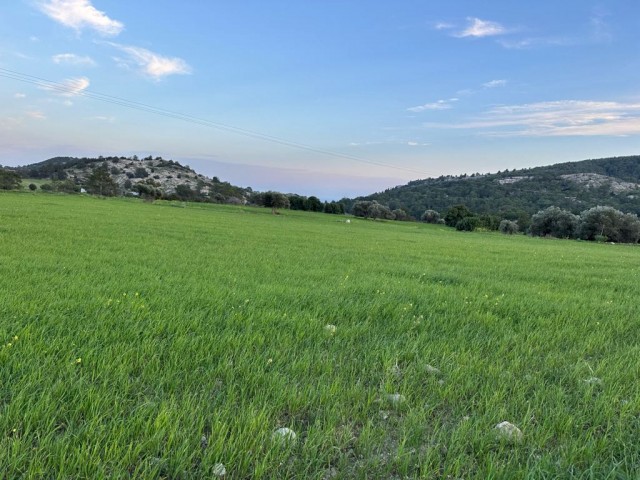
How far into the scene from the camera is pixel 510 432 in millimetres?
2787

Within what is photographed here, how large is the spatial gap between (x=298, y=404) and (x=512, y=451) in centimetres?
155

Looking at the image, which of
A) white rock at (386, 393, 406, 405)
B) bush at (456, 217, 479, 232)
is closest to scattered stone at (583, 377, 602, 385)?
white rock at (386, 393, 406, 405)

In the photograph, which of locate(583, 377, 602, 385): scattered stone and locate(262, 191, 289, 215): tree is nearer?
locate(583, 377, 602, 385): scattered stone

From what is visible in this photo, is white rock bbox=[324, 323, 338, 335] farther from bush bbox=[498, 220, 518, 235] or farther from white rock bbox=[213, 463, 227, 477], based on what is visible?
bush bbox=[498, 220, 518, 235]

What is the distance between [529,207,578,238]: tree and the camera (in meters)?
54.8

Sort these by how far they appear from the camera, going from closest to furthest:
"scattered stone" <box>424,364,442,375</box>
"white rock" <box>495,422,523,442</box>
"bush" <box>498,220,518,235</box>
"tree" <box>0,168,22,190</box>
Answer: "white rock" <box>495,422,523,442</box>, "scattered stone" <box>424,364,442,375</box>, "bush" <box>498,220,518,235</box>, "tree" <box>0,168,22,190</box>

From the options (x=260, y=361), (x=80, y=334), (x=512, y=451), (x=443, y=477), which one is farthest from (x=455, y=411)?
(x=80, y=334)

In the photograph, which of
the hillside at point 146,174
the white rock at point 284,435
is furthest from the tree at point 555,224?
the hillside at point 146,174

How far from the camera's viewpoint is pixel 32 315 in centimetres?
454

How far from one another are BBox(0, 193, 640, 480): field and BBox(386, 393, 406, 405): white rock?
11 mm

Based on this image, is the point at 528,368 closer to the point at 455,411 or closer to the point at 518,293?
the point at 455,411

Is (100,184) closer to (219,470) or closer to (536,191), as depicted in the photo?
(219,470)

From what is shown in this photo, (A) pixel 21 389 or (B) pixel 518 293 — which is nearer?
(A) pixel 21 389

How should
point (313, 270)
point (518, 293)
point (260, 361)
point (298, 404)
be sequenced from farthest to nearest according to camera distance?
1. point (313, 270)
2. point (518, 293)
3. point (260, 361)
4. point (298, 404)
